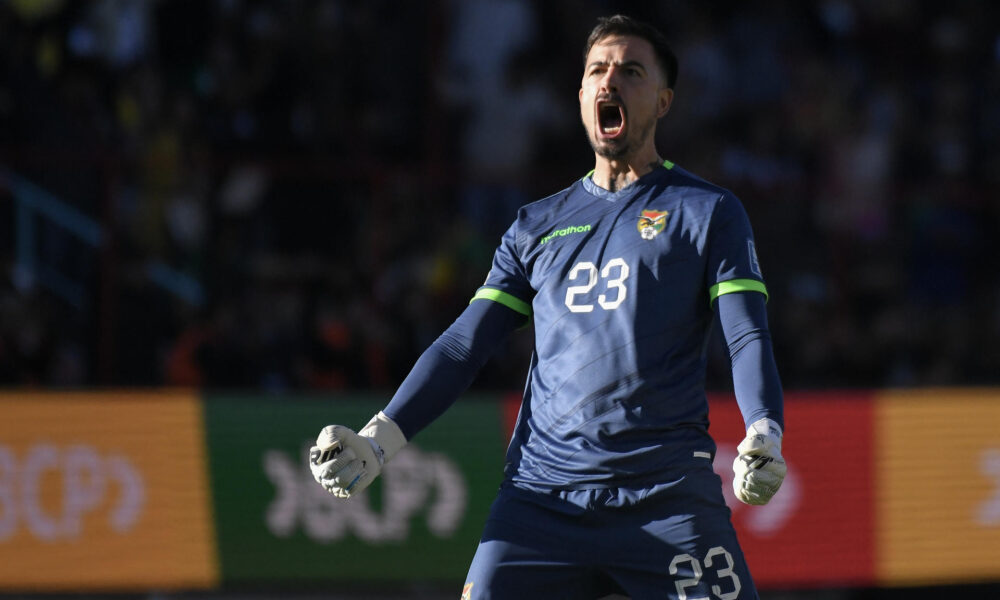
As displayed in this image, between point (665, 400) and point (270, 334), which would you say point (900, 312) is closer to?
point (270, 334)

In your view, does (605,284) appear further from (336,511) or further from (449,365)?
(336,511)

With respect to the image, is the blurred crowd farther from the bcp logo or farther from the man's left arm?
the man's left arm

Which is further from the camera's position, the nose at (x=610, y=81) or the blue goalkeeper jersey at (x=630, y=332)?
the nose at (x=610, y=81)

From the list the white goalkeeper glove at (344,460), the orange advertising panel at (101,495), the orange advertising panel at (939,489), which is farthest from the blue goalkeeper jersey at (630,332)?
the orange advertising panel at (939,489)

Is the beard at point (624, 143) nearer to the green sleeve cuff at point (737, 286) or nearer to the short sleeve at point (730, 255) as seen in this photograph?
the short sleeve at point (730, 255)

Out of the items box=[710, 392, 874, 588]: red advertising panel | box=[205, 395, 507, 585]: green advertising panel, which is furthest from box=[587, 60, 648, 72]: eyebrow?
box=[710, 392, 874, 588]: red advertising panel

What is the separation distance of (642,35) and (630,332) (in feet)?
3.13

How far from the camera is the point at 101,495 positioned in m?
8.47

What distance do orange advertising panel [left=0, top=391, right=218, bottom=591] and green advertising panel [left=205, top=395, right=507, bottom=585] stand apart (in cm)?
18

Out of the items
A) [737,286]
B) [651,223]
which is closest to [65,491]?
[651,223]

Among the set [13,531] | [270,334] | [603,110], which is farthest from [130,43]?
[603,110]

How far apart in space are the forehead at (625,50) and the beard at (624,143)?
19 cm

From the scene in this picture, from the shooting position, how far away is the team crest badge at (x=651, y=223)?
4.12 meters

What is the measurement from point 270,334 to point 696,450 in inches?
250
